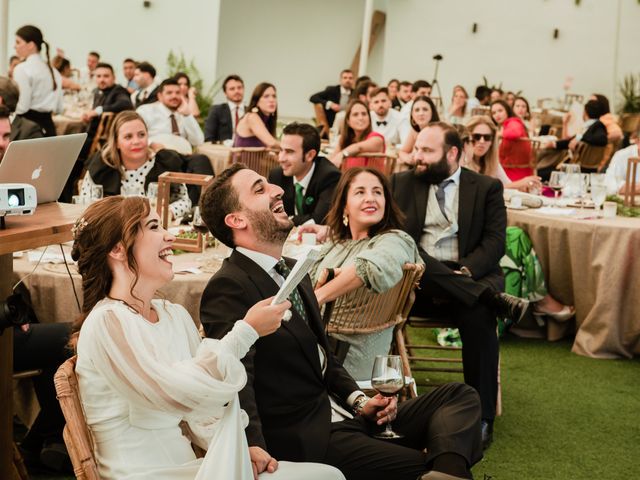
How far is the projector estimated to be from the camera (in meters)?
2.63

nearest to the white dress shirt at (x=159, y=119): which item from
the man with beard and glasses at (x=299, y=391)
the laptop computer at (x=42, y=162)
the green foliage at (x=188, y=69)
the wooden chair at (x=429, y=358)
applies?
the wooden chair at (x=429, y=358)

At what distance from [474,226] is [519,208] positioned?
55.0 inches

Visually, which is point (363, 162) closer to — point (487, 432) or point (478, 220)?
point (478, 220)

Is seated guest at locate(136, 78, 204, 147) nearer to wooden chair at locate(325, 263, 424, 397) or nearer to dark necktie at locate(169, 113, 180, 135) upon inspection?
dark necktie at locate(169, 113, 180, 135)

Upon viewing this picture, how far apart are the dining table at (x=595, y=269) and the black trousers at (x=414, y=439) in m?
2.97

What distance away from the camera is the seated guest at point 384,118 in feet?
37.2

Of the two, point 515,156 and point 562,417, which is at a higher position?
point 515,156

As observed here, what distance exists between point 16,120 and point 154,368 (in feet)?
14.9

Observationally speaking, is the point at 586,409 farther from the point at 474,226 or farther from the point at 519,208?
the point at 519,208

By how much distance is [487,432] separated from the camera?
4.29 meters

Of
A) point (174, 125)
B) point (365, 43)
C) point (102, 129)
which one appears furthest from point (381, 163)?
point (365, 43)

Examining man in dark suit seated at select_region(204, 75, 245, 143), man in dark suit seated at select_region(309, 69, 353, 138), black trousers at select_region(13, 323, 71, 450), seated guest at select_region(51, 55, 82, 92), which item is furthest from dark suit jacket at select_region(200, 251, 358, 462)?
man in dark suit seated at select_region(309, 69, 353, 138)

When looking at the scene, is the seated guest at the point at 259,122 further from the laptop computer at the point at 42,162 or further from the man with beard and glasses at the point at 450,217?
the laptop computer at the point at 42,162

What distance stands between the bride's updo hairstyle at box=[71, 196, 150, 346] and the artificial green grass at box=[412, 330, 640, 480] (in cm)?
205
